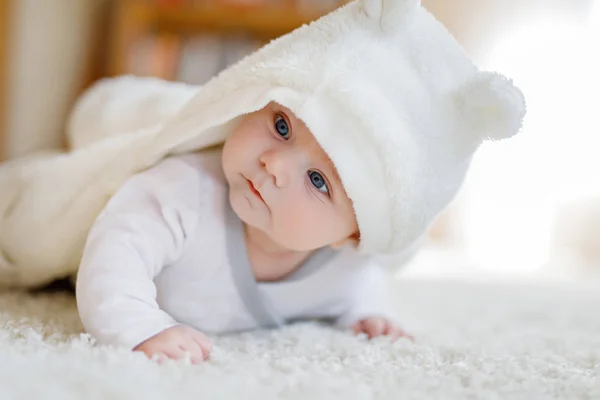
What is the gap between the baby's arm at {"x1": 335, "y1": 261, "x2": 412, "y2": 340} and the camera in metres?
0.95

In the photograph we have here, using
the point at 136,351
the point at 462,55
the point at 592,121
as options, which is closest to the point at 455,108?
the point at 462,55

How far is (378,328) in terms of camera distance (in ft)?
3.11

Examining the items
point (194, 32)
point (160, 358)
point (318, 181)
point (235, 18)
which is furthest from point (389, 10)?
point (194, 32)

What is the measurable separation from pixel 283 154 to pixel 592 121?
6.62 feet

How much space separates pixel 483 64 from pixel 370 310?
1844 mm

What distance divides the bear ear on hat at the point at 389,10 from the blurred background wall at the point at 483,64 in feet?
5.28

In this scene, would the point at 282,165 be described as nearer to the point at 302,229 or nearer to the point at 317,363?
the point at 302,229

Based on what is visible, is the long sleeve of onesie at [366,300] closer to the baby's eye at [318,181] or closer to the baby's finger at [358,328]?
the baby's finger at [358,328]

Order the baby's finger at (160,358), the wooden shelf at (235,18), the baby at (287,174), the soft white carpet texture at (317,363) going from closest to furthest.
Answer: the soft white carpet texture at (317,363)
the baby's finger at (160,358)
the baby at (287,174)
the wooden shelf at (235,18)

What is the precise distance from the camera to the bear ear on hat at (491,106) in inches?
30.1

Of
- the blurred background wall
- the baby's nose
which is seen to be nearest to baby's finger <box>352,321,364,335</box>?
the baby's nose

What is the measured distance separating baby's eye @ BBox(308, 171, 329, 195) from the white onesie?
14 centimetres

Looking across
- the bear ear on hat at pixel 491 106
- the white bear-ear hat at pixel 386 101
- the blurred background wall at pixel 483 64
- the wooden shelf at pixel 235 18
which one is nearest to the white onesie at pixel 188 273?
the white bear-ear hat at pixel 386 101

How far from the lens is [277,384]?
23.2 inches
